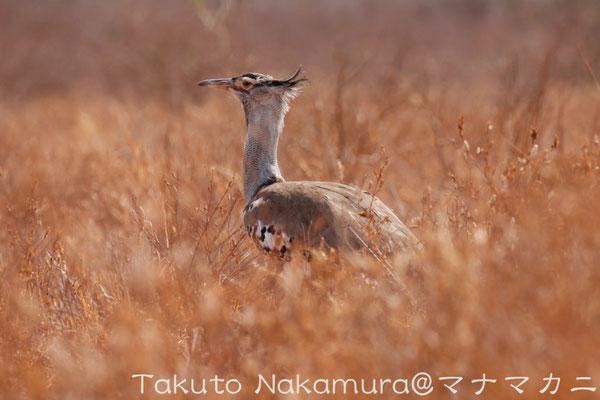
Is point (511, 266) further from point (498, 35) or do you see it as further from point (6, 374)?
point (498, 35)

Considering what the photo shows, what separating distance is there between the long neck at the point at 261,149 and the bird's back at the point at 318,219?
24 cm

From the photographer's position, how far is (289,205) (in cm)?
299

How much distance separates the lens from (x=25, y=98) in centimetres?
1077

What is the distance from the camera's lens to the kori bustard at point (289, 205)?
8.99ft

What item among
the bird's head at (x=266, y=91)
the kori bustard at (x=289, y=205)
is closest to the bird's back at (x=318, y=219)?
the kori bustard at (x=289, y=205)

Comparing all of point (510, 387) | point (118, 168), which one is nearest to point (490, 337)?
point (510, 387)

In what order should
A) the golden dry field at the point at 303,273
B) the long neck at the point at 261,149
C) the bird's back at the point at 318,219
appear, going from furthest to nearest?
the long neck at the point at 261,149, the bird's back at the point at 318,219, the golden dry field at the point at 303,273

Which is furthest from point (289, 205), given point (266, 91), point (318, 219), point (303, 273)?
point (266, 91)

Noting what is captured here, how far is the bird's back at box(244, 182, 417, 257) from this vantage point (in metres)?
2.74

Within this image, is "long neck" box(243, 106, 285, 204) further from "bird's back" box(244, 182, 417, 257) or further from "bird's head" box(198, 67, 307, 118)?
"bird's back" box(244, 182, 417, 257)

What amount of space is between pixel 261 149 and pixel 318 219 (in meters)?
0.91

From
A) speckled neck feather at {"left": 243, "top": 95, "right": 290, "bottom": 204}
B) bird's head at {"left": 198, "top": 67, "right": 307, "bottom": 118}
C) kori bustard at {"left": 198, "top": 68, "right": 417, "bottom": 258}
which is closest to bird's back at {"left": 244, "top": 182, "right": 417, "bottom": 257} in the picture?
kori bustard at {"left": 198, "top": 68, "right": 417, "bottom": 258}

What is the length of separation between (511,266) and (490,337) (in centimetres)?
36

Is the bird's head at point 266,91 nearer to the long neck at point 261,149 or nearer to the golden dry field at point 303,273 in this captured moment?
the long neck at point 261,149
